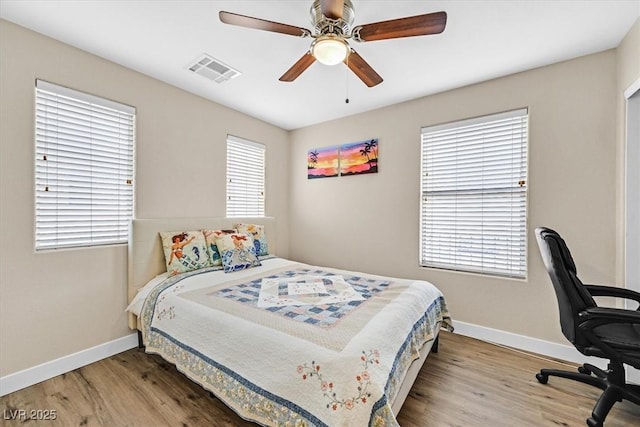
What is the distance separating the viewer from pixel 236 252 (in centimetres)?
280

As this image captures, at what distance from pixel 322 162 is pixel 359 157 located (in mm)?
622

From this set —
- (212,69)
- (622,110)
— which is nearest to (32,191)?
(212,69)

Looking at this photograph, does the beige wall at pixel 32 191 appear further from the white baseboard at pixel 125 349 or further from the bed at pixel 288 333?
the bed at pixel 288 333

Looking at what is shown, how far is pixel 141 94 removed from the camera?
8.62 feet

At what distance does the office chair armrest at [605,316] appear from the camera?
1.46 meters

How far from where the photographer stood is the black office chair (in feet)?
5.02

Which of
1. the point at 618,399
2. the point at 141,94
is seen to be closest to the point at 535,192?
the point at 618,399

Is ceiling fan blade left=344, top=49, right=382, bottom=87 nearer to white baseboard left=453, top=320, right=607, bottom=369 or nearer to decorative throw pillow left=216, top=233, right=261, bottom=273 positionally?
decorative throw pillow left=216, top=233, right=261, bottom=273

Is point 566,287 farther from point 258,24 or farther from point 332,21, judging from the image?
point 258,24

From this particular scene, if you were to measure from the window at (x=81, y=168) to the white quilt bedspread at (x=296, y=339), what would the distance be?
2.72 ft

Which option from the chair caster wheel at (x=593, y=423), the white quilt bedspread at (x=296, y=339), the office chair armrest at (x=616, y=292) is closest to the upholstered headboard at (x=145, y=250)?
the white quilt bedspread at (x=296, y=339)

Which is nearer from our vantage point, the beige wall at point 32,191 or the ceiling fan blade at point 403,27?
the ceiling fan blade at point 403,27

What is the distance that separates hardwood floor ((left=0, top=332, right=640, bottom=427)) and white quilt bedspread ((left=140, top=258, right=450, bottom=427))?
27 cm

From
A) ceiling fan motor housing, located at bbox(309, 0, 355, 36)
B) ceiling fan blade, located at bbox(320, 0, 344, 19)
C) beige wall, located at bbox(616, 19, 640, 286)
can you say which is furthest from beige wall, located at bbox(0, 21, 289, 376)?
beige wall, located at bbox(616, 19, 640, 286)
